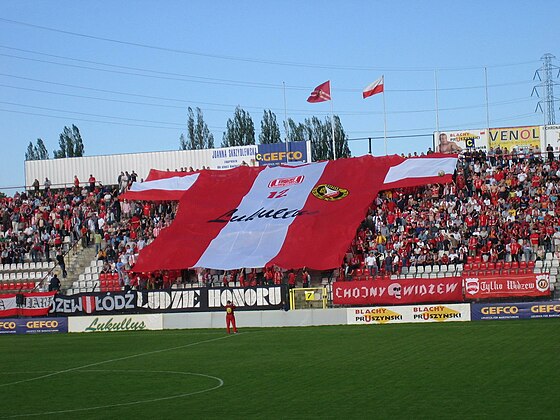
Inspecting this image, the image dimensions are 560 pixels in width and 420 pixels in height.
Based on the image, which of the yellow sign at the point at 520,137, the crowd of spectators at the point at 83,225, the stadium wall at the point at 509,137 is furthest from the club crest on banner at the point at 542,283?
the yellow sign at the point at 520,137

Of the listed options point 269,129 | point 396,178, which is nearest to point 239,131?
point 269,129

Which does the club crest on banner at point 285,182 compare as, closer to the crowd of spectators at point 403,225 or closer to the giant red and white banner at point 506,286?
the crowd of spectators at point 403,225

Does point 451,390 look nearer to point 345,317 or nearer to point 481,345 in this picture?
point 481,345

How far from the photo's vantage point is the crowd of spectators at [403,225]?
43.8 m

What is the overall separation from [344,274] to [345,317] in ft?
21.0

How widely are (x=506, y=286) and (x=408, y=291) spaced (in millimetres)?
4111

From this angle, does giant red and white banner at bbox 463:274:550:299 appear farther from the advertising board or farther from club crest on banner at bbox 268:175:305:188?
the advertising board

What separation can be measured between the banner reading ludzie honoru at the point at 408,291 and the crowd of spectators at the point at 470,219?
11.7 feet

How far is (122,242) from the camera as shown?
172 ft

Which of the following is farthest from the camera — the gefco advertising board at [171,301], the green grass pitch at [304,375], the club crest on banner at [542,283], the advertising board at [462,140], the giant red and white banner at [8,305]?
the advertising board at [462,140]

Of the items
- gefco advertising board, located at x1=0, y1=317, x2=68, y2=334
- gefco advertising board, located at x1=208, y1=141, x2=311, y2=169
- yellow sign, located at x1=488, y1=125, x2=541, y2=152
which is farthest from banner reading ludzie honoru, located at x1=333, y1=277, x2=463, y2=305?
yellow sign, located at x1=488, y1=125, x2=541, y2=152

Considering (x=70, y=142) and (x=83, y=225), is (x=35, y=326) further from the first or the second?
(x=70, y=142)

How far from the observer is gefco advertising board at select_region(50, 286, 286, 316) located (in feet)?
136

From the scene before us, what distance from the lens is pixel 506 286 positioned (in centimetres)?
3853
